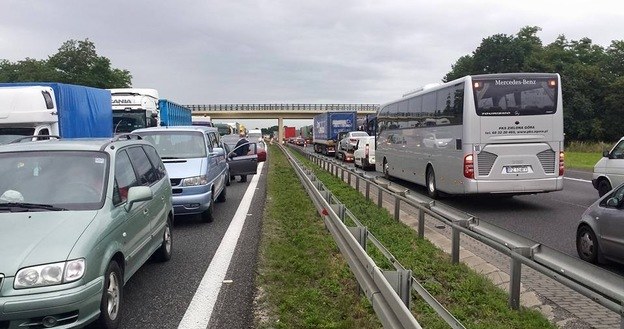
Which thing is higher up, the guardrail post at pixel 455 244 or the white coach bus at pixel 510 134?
the white coach bus at pixel 510 134

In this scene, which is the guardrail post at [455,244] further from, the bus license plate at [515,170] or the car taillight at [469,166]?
the bus license plate at [515,170]

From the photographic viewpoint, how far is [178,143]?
1116cm

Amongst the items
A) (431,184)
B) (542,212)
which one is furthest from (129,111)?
(542,212)

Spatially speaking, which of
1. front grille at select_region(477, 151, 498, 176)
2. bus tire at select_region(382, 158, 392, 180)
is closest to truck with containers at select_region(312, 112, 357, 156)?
bus tire at select_region(382, 158, 392, 180)

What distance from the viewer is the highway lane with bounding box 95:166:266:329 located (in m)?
4.97

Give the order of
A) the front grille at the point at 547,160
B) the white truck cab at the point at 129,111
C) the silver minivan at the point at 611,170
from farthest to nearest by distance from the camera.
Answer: the white truck cab at the point at 129,111 < the front grille at the point at 547,160 < the silver minivan at the point at 611,170

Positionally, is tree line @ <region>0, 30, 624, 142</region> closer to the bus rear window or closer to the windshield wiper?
the bus rear window

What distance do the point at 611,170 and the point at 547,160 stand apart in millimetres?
1407

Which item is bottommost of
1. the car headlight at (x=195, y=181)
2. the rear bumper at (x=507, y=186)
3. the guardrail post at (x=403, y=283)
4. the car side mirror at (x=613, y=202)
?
the rear bumper at (x=507, y=186)

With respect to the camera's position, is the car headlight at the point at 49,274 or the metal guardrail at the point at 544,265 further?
the car headlight at the point at 49,274

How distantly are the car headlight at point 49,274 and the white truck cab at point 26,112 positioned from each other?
993 centimetres

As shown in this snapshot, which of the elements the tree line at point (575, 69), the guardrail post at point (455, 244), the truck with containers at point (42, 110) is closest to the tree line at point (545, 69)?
the tree line at point (575, 69)

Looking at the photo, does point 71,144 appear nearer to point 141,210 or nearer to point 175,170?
point 141,210

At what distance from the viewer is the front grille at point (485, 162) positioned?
38.7ft
